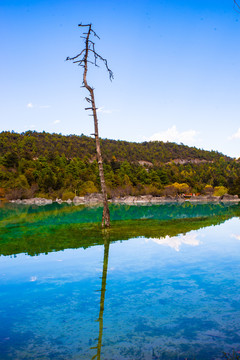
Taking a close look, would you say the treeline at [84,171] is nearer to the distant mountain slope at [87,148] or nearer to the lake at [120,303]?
the distant mountain slope at [87,148]

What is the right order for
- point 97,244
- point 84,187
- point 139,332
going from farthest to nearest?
point 84,187, point 97,244, point 139,332

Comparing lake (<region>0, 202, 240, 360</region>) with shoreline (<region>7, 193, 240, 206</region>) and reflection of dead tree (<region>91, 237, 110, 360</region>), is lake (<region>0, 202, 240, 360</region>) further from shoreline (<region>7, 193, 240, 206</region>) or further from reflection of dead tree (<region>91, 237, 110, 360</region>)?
shoreline (<region>7, 193, 240, 206</region>)

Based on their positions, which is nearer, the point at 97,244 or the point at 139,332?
the point at 139,332

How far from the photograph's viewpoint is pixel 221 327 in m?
3.84

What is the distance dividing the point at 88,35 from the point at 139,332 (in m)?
12.9

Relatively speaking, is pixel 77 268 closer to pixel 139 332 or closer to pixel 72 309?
pixel 72 309

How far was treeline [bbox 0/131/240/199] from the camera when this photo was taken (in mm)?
60406

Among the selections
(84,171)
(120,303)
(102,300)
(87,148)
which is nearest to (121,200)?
(84,171)

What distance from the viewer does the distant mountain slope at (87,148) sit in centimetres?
8847

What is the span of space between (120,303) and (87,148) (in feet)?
344

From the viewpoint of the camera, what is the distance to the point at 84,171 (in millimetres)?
73250

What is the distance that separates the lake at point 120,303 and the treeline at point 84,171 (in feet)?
159

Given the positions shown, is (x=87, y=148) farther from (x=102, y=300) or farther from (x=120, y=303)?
(x=120, y=303)

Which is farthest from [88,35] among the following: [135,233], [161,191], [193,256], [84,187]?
[161,191]
